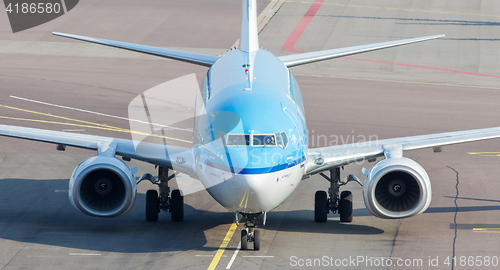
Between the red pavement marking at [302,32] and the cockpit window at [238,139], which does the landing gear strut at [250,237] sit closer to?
the cockpit window at [238,139]

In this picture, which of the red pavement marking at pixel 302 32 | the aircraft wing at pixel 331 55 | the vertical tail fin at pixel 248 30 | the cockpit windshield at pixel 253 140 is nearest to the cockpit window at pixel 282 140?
the cockpit windshield at pixel 253 140

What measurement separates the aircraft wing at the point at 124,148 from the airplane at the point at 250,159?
0.03 m

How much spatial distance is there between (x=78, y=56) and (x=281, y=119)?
28688mm

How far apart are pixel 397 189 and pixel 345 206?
2404mm

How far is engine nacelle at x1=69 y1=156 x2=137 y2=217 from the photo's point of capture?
1942 centimetres

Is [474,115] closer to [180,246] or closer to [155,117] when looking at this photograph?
[155,117]

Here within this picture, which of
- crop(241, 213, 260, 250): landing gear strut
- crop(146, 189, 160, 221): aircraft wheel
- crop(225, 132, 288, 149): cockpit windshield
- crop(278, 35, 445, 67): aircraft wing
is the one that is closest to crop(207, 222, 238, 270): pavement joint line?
crop(241, 213, 260, 250): landing gear strut

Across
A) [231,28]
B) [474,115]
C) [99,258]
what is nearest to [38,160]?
[99,258]

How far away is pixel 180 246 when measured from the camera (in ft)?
65.6

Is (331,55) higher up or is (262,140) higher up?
(331,55)

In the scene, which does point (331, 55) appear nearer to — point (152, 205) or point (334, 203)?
point (334, 203)

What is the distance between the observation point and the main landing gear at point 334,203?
21734 millimetres

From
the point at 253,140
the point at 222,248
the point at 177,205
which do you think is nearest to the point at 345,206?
the point at 222,248

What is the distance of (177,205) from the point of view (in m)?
21.9
